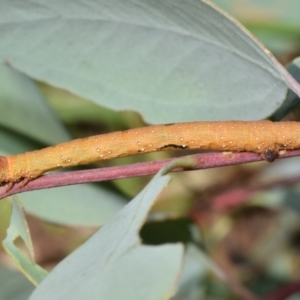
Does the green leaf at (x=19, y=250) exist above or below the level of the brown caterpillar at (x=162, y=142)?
below

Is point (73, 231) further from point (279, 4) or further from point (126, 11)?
point (126, 11)

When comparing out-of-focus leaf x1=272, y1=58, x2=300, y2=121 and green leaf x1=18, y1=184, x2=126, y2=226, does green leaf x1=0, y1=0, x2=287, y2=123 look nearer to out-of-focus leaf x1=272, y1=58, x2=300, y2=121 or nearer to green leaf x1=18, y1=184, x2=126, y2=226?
out-of-focus leaf x1=272, y1=58, x2=300, y2=121

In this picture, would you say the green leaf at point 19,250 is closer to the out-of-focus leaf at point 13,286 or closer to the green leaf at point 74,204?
the green leaf at point 74,204

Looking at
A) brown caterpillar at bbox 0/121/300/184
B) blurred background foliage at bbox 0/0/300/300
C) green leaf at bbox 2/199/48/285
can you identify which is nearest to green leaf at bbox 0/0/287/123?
brown caterpillar at bbox 0/121/300/184

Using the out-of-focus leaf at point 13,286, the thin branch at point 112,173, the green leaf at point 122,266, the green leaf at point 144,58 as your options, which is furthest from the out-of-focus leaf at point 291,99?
the out-of-focus leaf at point 13,286

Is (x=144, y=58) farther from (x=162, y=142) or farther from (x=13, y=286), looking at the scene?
(x=13, y=286)

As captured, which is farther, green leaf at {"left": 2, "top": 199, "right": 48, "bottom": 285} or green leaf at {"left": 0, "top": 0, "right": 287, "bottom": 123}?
green leaf at {"left": 0, "top": 0, "right": 287, "bottom": 123}

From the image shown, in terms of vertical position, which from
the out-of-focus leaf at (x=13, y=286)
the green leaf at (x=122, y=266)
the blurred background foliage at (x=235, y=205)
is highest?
the green leaf at (x=122, y=266)
